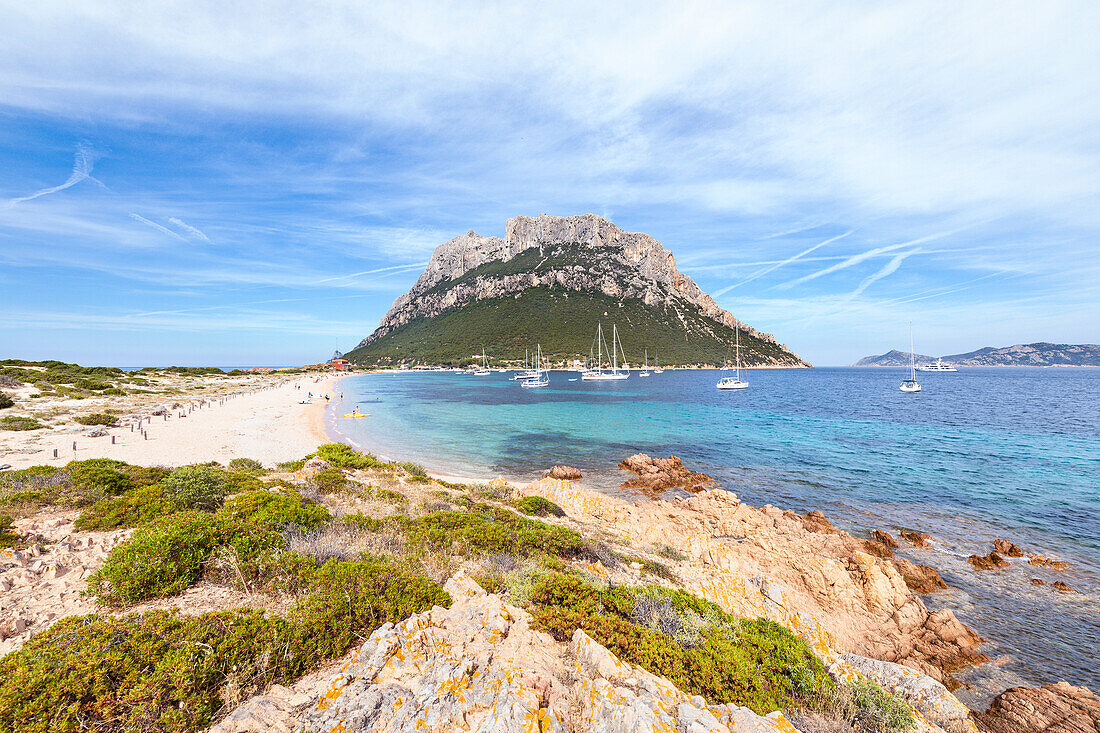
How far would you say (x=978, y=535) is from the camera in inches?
597

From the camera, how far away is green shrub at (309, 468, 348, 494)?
1199 cm

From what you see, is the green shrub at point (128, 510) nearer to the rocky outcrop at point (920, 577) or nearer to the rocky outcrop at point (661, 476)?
the rocky outcrop at point (661, 476)

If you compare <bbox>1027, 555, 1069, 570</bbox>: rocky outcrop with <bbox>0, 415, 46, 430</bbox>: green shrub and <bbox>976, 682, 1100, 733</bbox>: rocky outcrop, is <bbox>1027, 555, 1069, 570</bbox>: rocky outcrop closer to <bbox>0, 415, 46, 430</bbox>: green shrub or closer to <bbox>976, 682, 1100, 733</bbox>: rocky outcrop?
<bbox>976, 682, 1100, 733</bbox>: rocky outcrop

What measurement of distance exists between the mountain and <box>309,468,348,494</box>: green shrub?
114442 mm

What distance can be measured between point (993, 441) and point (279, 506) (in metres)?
47.3

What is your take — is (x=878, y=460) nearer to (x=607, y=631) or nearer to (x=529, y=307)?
(x=607, y=631)

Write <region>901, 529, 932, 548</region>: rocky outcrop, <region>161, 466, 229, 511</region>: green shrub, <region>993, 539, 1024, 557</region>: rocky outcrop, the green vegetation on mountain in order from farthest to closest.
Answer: the green vegetation on mountain → <region>901, 529, 932, 548</region>: rocky outcrop → <region>993, 539, 1024, 557</region>: rocky outcrop → <region>161, 466, 229, 511</region>: green shrub

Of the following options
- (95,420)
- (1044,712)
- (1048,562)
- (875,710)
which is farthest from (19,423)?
(1048,562)

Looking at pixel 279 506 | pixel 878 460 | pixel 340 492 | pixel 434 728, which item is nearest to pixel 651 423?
pixel 878 460

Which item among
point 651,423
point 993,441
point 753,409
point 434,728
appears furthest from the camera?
point 753,409

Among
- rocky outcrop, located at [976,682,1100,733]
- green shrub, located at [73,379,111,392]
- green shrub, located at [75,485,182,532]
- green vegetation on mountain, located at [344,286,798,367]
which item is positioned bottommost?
rocky outcrop, located at [976,682,1100,733]

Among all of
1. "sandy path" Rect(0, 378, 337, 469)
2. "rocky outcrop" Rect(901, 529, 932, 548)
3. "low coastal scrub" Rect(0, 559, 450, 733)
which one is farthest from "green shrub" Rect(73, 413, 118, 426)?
"rocky outcrop" Rect(901, 529, 932, 548)

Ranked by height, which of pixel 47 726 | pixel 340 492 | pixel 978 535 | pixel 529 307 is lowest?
pixel 978 535

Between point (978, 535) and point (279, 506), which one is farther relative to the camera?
point (978, 535)
